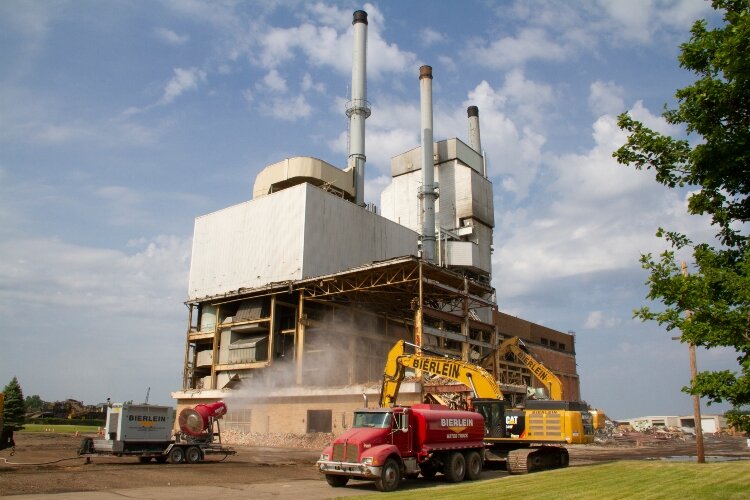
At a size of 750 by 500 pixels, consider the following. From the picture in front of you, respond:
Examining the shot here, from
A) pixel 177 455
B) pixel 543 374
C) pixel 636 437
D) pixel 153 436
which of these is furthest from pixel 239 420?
pixel 636 437

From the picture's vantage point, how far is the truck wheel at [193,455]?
2386 cm

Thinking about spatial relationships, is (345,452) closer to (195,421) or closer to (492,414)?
(492,414)

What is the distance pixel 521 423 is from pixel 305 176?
129ft

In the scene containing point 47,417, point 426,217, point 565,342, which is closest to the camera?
point 426,217

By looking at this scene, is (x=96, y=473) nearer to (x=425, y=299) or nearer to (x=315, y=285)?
(x=315, y=285)

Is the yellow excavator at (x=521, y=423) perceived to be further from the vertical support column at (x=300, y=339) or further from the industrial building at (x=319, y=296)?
the vertical support column at (x=300, y=339)

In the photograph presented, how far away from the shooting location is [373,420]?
1739 centimetres

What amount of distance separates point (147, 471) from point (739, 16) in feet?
66.8

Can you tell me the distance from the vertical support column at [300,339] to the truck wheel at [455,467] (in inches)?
1097

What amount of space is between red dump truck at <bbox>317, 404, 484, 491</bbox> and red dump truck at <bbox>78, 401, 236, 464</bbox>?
31.8ft

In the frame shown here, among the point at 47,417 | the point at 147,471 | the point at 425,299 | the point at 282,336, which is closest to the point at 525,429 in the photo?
the point at 147,471

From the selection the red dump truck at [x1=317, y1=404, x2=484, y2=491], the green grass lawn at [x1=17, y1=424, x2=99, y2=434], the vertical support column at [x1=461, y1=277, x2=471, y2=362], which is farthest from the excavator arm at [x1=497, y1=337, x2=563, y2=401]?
the green grass lawn at [x1=17, y1=424, x2=99, y2=434]

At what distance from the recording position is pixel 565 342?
300 ft

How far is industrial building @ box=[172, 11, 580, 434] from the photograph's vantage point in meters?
42.9
